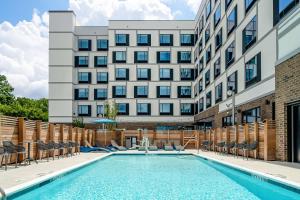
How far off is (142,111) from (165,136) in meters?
18.9

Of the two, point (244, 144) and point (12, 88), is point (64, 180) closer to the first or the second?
A: point (244, 144)

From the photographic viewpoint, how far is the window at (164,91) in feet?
183

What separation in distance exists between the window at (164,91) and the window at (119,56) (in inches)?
244

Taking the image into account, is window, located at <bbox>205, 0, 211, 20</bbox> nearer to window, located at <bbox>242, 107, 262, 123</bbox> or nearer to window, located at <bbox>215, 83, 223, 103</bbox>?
window, located at <bbox>215, 83, 223, 103</bbox>

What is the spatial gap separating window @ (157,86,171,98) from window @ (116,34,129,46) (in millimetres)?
7562

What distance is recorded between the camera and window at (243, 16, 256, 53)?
2455 cm

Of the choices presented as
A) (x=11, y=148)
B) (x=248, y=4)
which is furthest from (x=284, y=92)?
(x=11, y=148)

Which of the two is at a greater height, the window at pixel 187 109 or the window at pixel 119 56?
the window at pixel 119 56

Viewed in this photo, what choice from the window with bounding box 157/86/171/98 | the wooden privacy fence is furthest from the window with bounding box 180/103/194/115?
the wooden privacy fence

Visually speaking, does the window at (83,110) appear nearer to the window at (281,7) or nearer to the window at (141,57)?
the window at (141,57)

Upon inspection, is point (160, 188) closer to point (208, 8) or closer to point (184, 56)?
point (208, 8)

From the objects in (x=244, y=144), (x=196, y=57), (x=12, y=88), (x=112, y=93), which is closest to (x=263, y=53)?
(x=244, y=144)

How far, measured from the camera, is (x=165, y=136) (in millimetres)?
36500

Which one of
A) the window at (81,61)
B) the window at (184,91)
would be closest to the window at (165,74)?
the window at (184,91)
